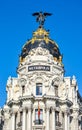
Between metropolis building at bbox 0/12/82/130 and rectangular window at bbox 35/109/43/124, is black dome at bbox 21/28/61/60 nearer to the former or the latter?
metropolis building at bbox 0/12/82/130

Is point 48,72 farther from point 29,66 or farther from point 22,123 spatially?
point 22,123

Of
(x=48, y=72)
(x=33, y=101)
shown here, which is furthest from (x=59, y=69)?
(x=33, y=101)

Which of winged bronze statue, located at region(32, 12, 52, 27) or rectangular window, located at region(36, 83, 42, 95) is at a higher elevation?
winged bronze statue, located at region(32, 12, 52, 27)

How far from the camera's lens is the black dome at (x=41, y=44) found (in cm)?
8206

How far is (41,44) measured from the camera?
81.9m

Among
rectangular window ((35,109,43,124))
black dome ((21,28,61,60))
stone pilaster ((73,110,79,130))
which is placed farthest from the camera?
black dome ((21,28,61,60))

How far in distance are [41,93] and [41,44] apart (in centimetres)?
1033

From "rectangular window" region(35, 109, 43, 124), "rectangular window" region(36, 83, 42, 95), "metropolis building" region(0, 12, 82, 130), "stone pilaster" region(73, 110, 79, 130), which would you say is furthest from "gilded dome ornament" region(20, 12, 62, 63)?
"rectangular window" region(35, 109, 43, 124)

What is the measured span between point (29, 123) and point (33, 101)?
156 inches

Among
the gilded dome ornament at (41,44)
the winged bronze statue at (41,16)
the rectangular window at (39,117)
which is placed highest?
the winged bronze statue at (41,16)

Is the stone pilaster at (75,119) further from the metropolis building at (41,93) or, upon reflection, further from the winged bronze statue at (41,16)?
the winged bronze statue at (41,16)

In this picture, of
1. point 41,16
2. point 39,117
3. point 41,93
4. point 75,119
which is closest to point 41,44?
point 41,16

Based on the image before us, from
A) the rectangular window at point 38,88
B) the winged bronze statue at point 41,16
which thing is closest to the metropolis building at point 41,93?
the rectangular window at point 38,88

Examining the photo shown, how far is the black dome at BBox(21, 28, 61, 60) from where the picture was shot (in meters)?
82.1
